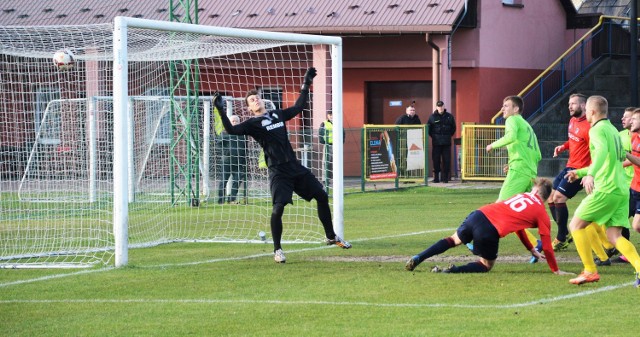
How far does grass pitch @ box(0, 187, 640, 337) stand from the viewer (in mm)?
8742

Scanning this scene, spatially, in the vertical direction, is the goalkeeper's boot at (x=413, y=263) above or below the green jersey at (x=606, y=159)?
below

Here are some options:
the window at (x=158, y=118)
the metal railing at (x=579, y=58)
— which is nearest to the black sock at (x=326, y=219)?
the window at (x=158, y=118)

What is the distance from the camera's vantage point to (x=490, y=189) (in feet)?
85.9

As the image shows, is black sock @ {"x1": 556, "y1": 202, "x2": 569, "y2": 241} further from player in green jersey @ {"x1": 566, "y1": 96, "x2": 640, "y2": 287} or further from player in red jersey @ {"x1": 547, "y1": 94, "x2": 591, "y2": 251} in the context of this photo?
player in green jersey @ {"x1": 566, "y1": 96, "x2": 640, "y2": 287}

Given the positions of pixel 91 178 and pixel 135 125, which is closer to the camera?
pixel 91 178

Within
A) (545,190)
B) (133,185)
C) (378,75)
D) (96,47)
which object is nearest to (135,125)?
(133,185)

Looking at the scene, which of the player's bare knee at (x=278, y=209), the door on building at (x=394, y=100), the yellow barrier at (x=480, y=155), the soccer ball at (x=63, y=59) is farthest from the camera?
the door on building at (x=394, y=100)

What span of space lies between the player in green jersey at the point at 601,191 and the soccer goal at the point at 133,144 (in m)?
4.68

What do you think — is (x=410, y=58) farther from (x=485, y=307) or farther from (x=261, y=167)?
(x=485, y=307)

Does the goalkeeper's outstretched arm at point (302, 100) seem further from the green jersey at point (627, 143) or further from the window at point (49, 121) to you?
the window at point (49, 121)

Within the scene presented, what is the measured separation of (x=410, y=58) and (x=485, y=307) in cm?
2282

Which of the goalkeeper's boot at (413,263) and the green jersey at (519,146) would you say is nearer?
the goalkeeper's boot at (413,263)

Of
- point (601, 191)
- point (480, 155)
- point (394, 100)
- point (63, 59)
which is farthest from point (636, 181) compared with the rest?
point (394, 100)

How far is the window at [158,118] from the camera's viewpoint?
2256 centimetres
